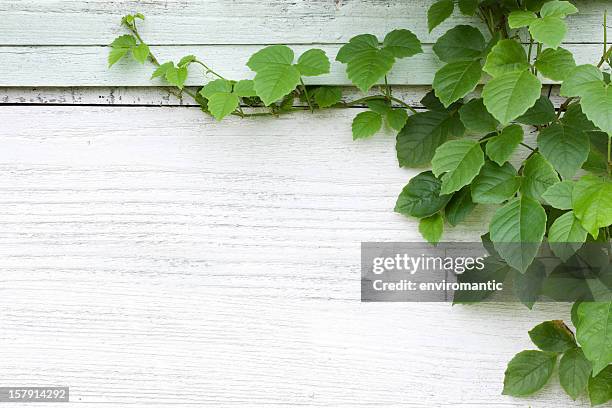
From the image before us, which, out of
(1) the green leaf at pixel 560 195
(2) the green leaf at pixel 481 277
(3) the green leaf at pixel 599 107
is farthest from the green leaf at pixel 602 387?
(3) the green leaf at pixel 599 107

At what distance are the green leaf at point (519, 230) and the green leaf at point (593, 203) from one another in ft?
0.16

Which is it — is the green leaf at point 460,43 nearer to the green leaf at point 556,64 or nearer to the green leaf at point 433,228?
the green leaf at point 556,64

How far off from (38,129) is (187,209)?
286mm

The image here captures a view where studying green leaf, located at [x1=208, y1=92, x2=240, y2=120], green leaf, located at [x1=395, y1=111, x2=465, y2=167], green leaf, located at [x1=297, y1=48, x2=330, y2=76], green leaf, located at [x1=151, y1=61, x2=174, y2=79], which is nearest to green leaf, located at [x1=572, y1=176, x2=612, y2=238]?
green leaf, located at [x1=395, y1=111, x2=465, y2=167]

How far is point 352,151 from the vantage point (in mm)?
1096

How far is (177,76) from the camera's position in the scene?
1.04 metres

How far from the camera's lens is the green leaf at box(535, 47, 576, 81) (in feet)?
3.11

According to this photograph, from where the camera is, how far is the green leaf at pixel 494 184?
3.27ft

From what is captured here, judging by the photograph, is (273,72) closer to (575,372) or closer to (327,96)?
(327,96)

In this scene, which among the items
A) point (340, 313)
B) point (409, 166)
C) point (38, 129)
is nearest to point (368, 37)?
point (409, 166)

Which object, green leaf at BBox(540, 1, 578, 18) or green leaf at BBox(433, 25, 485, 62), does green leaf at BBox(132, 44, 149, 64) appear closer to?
green leaf at BBox(433, 25, 485, 62)

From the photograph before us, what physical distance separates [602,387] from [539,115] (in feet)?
1.48

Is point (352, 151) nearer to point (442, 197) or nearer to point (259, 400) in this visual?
point (442, 197)

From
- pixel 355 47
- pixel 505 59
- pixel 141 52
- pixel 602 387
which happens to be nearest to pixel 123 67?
pixel 141 52
